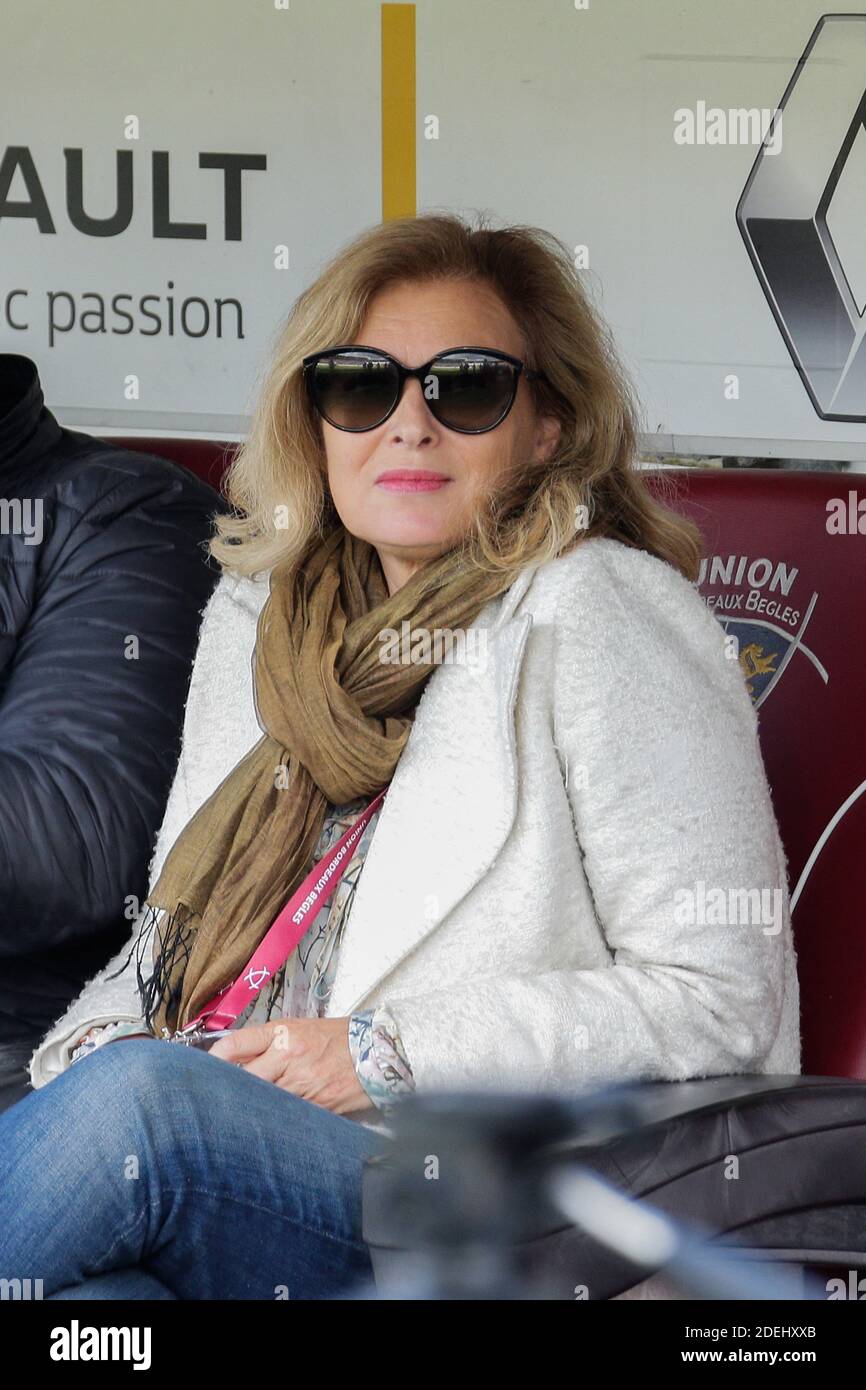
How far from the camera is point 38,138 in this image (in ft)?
10.3

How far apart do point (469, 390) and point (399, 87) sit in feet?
3.70

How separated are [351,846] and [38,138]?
1.56m

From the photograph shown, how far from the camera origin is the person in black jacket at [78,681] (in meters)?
2.57

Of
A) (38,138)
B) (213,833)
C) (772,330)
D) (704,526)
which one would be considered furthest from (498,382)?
(38,138)

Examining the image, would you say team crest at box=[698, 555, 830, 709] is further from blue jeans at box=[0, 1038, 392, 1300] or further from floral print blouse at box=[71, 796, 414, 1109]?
blue jeans at box=[0, 1038, 392, 1300]

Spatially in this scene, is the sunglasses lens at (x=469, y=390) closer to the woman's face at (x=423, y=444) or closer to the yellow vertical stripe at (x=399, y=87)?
the woman's face at (x=423, y=444)

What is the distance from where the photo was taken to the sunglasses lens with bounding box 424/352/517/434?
7.36 ft

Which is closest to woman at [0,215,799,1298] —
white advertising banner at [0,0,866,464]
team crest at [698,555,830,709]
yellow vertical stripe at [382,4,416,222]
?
team crest at [698,555,830,709]

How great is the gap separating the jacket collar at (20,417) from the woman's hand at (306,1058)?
1.15 meters

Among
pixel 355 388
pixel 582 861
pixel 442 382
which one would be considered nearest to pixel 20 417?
pixel 355 388

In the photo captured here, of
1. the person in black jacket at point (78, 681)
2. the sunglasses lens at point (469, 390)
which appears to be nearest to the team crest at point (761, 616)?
the sunglasses lens at point (469, 390)

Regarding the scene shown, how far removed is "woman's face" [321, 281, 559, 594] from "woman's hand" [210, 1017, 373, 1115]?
0.63 metres

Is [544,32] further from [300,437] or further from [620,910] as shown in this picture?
[620,910]

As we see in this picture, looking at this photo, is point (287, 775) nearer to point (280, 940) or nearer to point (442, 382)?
point (280, 940)
